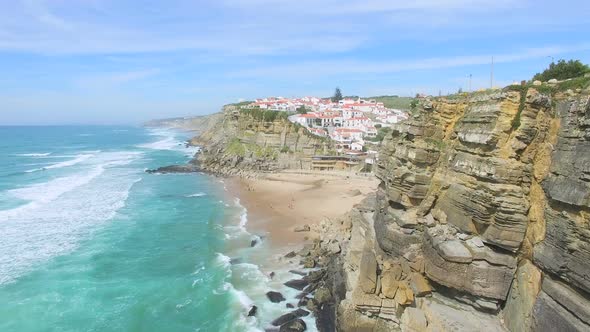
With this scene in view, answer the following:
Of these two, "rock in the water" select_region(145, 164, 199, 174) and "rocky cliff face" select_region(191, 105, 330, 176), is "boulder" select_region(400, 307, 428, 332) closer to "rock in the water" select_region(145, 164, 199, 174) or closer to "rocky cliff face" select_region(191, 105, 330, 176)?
"rocky cliff face" select_region(191, 105, 330, 176)

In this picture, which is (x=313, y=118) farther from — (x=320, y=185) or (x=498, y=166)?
(x=498, y=166)

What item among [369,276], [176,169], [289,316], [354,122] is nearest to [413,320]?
[369,276]

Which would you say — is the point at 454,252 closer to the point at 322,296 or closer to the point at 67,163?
the point at 322,296

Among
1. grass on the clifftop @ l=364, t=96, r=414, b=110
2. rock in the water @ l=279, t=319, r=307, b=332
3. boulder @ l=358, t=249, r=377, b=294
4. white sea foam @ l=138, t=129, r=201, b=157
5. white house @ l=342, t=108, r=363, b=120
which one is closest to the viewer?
boulder @ l=358, t=249, r=377, b=294

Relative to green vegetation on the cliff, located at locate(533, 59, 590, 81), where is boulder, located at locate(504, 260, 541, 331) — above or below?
below

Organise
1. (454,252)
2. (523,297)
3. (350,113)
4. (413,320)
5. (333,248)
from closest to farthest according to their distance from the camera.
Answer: (523,297) → (454,252) → (413,320) → (333,248) → (350,113)

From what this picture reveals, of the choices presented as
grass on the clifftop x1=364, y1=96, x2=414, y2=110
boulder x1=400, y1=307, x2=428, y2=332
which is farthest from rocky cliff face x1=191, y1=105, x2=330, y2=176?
grass on the clifftop x1=364, y1=96, x2=414, y2=110

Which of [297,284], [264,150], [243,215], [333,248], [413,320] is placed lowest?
[243,215]
